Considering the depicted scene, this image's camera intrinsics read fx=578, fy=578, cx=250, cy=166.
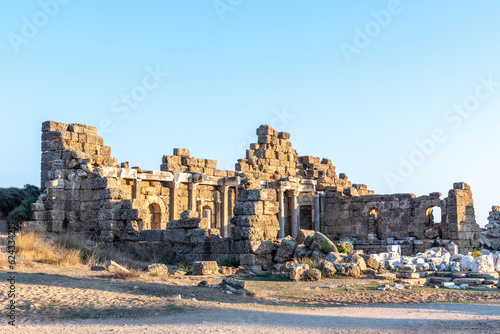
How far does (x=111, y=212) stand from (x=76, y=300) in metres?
11.1

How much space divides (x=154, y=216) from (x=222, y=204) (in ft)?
12.2

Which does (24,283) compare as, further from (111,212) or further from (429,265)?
(429,265)

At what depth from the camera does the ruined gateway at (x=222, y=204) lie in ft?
57.9

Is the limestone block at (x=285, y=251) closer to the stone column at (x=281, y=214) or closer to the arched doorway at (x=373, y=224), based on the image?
the stone column at (x=281, y=214)

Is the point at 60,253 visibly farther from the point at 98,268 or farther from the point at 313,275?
the point at 313,275

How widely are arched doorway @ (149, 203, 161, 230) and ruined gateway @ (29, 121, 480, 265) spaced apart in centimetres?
4

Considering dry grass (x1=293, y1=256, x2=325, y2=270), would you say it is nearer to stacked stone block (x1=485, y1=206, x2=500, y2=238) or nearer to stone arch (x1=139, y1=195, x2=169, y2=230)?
stone arch (x1=139, y1=195, x2=169, y2=230)

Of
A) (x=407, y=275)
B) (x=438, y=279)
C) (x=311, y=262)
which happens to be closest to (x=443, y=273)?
(x=438, y=279)

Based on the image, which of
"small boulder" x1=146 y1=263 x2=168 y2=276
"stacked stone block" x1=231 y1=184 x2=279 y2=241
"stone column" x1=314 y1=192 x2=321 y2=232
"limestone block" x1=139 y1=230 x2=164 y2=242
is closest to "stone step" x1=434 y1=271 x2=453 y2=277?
"stacked stone block" x1=231 y1=184 x2=279 y2=241

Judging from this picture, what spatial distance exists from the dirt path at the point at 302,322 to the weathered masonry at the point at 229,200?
780 centimetres

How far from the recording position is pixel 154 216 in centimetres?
2522

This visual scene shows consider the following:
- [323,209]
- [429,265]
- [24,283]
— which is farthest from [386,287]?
[323,209]

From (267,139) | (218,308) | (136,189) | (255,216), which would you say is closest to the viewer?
(218,308)

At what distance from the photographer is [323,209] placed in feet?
96.7
